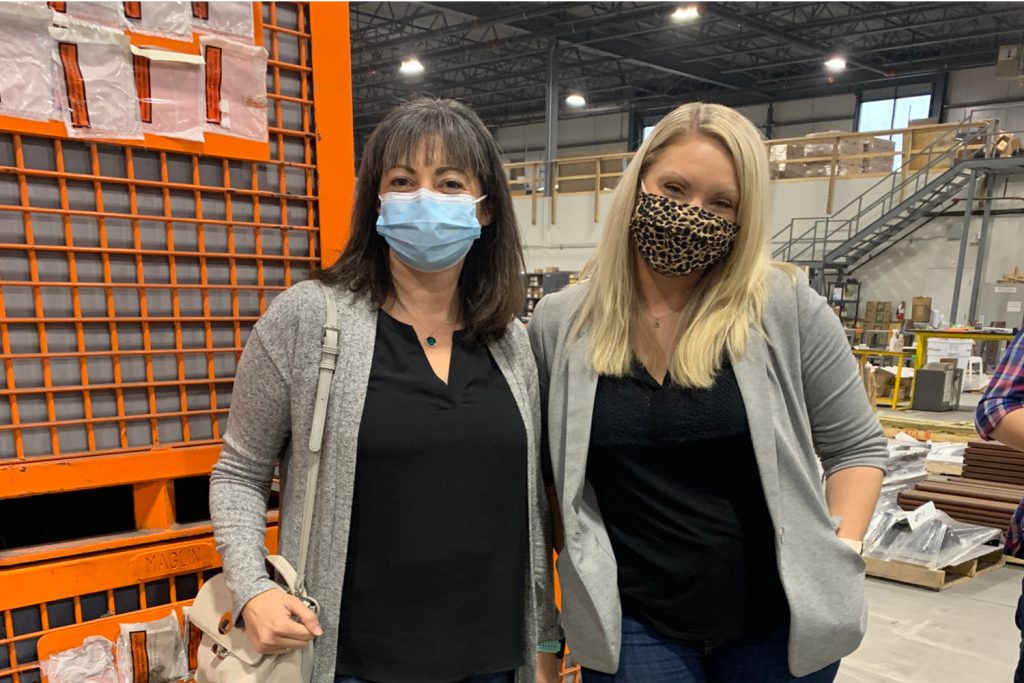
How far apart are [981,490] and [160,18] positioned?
5593 mm

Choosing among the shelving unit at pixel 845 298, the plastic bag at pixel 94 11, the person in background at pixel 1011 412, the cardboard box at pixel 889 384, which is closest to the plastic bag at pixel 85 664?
the plastic bag at pixel 94 11

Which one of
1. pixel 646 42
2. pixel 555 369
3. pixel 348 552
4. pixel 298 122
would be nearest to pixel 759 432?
pixel 555 369

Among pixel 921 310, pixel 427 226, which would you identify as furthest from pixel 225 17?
pixel 921 310

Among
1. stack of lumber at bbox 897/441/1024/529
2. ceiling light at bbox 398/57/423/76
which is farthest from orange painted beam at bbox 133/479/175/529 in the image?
ceiling light at bbox 398/57/423/76

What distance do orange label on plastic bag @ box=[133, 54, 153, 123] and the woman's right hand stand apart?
1019mm

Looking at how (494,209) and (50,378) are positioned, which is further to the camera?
(494,209)

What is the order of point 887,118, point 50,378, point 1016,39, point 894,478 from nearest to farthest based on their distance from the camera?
point 50,378
point 894,478
point 1016,39
point 887,118

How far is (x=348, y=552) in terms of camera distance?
123cm

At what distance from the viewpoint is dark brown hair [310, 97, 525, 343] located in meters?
1.31

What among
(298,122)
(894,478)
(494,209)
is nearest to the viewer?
(494,209)

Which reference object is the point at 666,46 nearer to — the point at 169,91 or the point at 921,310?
the point at 921,310

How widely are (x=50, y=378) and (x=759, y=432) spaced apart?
1.41 meters

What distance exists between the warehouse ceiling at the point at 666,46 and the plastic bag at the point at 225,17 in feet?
38.8

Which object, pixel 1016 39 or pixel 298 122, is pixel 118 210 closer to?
pixel 298 122
